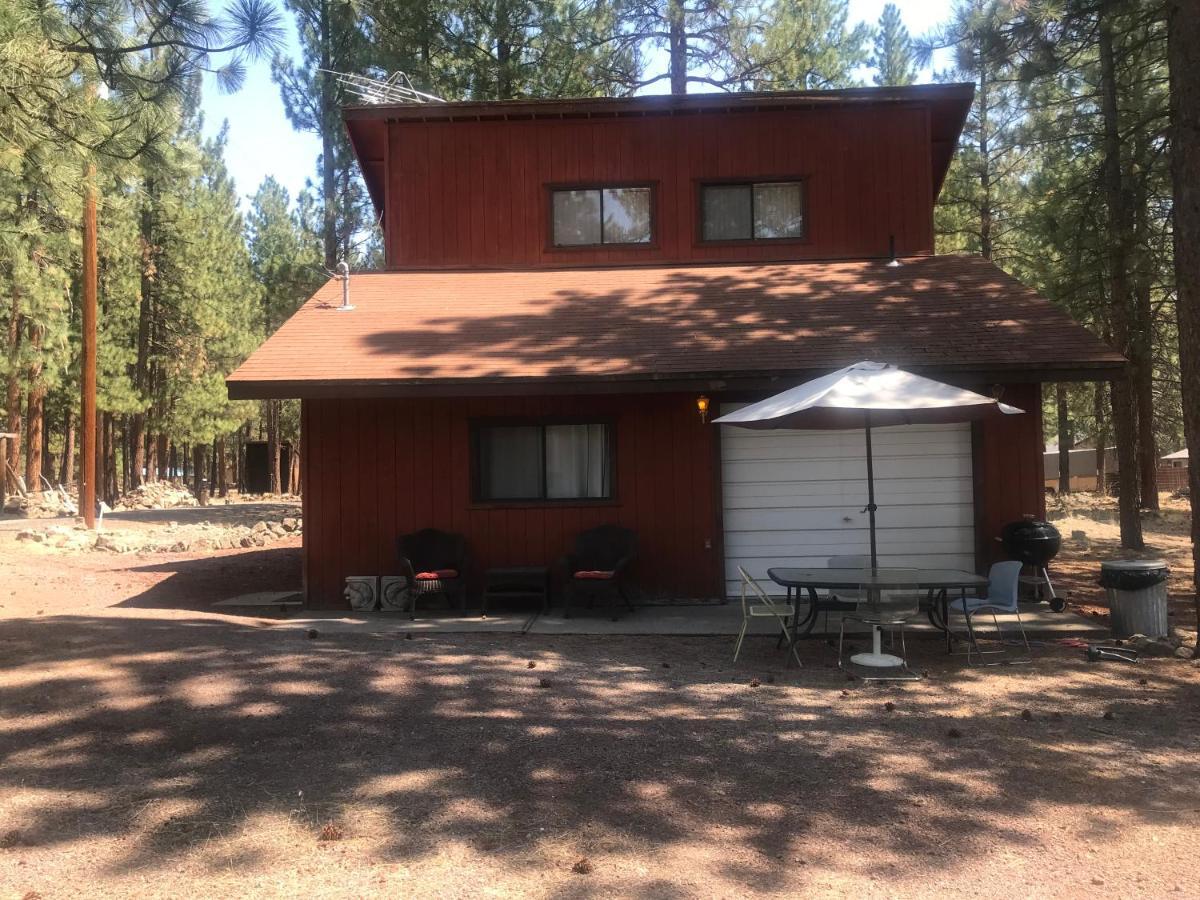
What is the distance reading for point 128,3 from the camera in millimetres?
6805

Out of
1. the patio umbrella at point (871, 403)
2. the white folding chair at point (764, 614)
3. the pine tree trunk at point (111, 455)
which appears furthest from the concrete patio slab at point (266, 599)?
the pine tree trunk at point (111, 455)

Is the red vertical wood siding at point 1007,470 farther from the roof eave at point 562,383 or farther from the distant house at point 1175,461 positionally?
the distant house at point 1175,461

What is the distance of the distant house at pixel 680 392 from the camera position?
9.45m

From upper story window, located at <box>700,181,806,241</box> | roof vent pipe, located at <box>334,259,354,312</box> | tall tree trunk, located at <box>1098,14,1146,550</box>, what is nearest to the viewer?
roof vent pipe, located at <box>334,259,354,312</box>

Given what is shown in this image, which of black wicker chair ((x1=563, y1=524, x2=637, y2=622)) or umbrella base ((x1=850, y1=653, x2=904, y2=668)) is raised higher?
black wicker chair ((x1=563, y1=524, x2=637, y2=622))

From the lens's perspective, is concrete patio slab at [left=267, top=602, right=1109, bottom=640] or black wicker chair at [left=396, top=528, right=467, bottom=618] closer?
concrete patio slab at [left=267, top=602, right=1109, bottom=640]

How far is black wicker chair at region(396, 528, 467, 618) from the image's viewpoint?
30.9ft

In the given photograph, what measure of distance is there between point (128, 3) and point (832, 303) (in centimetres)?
774

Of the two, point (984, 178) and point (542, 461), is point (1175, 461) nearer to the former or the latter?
point (984, 178)

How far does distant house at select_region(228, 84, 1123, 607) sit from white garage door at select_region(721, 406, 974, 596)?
22 mm

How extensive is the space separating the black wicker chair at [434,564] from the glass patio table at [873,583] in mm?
3628

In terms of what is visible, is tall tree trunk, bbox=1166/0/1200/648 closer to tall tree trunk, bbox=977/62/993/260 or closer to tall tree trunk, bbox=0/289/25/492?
tall tree trunk, bbox=977/62/993/260

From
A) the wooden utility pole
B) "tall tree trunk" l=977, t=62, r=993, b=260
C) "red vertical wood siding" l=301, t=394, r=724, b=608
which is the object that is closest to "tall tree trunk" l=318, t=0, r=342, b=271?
the wooden utility pole

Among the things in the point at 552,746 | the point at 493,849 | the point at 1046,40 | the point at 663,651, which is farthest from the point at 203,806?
the point at 1046,40
